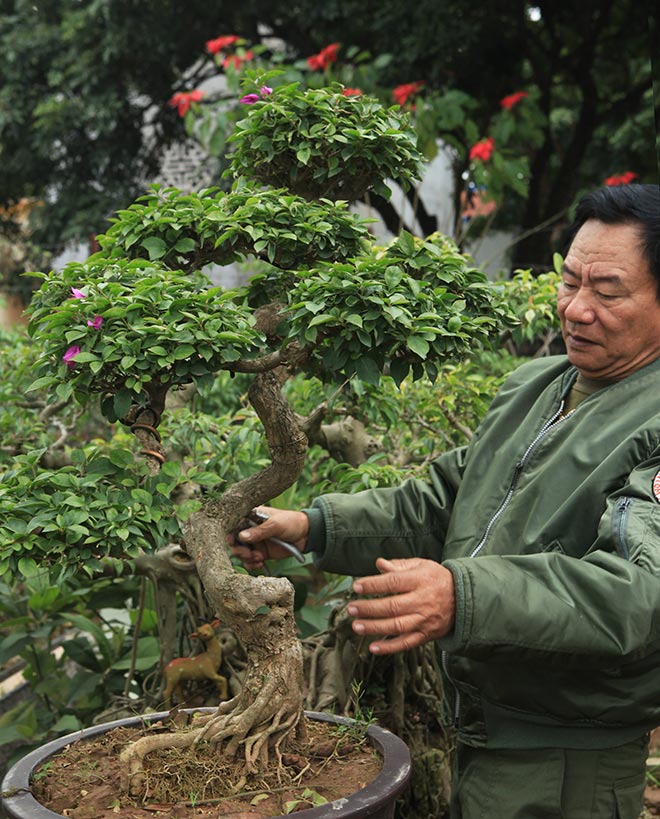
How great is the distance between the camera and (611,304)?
1958 millimetres

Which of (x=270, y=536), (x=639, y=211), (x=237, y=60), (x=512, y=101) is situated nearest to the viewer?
(x=639, y=211)

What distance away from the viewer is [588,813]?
75.8 inches

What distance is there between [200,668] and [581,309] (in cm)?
162

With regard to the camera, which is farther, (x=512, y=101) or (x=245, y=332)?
(x=512, y=101)

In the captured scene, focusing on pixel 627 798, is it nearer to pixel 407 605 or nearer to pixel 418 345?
pixel 407 605

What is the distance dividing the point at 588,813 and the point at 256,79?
173cm

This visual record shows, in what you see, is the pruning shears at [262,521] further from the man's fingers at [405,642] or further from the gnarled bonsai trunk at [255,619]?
the man's fingers at [405,642]

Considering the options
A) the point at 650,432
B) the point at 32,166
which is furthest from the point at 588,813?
the point at 32,166

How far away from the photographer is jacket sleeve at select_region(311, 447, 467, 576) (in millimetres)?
2273

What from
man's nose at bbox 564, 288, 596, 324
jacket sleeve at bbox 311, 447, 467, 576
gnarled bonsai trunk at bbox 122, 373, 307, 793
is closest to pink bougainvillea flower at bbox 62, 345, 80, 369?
gnarled bonsai trunk at bbox 122, 373, 307, 793

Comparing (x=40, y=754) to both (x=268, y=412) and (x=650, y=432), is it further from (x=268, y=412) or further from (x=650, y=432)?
(x=650, y=432)

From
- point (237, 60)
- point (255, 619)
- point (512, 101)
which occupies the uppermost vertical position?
point (237, 60)

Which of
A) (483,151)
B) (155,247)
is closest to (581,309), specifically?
(155,247)

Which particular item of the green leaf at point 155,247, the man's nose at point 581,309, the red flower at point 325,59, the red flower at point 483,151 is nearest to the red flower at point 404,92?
the red flower at point 325,59
